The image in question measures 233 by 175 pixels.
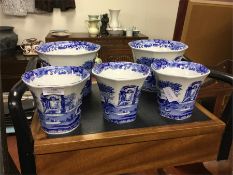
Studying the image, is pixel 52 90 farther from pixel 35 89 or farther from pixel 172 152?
pixel 172 152

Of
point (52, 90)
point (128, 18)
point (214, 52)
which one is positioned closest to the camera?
point (52, 90)

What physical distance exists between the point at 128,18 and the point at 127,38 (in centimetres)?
35

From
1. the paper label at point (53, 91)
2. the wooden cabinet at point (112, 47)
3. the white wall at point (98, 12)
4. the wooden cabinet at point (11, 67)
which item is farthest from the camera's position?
the white wall at point (98, 12)

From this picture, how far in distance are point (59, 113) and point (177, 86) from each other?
0.26m

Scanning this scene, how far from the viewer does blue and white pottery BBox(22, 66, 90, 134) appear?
48 cm

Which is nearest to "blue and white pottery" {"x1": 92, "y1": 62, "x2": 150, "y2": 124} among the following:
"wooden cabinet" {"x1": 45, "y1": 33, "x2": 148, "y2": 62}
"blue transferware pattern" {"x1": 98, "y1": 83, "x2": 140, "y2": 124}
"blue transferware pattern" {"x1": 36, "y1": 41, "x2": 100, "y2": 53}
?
"blue transferware pattern" {"x1": 98, "y1": 83, "x2": 140, "y2": 124}

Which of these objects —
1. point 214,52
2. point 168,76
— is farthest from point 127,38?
point 168,76

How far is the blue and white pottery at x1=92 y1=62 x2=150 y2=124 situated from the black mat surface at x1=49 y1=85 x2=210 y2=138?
18 millimetres

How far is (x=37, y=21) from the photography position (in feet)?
7.43

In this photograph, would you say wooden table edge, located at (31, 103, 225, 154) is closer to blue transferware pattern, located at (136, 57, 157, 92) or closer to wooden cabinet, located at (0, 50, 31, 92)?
blue transferware pattern, located at (136, 57, 157, 92)

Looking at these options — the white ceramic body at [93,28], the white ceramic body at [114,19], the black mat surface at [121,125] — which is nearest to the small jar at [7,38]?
the white ceramic body at [93,28]

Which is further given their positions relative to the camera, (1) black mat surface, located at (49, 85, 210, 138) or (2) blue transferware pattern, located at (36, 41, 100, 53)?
(2) blue transferware pattern, located at (36, 41, 100, 53)

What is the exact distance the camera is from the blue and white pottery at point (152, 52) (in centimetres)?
68

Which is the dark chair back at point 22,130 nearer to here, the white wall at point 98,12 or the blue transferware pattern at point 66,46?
the blue transferware pattern at point 66,46
